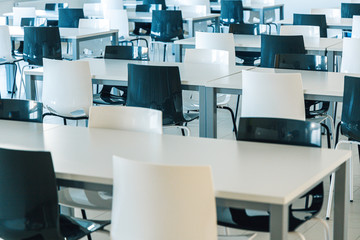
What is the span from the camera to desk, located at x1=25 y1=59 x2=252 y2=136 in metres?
4.54

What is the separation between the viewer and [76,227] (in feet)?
9.42

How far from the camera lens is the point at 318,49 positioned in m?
6.09

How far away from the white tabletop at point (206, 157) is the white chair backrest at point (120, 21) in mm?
6095

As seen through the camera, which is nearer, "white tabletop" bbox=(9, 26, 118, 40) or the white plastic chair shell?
"white tabletop" bbox=(9, 26, 118, 40)

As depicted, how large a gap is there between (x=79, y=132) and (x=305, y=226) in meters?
1.48

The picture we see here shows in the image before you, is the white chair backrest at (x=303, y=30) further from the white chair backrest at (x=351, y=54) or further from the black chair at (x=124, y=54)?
the black chair at (x=124, y=54)

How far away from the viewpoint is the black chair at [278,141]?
2830mm

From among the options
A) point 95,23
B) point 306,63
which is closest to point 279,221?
point 306,63

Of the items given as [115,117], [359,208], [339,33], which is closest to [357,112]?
[359,208]

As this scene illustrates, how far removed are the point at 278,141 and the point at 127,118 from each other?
0.76 meters

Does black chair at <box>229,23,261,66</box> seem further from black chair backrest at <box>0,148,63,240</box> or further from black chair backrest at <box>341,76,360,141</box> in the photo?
black chair backrest at <box>0,148,63,240</box>

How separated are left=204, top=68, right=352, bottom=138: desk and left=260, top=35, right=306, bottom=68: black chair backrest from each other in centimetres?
124

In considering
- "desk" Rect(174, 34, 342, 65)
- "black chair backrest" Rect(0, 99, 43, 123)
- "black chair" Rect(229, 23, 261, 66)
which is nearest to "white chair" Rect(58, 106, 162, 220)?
"black chair backrest" Rect(0, 99, 43, 123)

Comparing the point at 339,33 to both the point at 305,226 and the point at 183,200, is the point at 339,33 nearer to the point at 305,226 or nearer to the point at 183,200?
the point at 305,226
